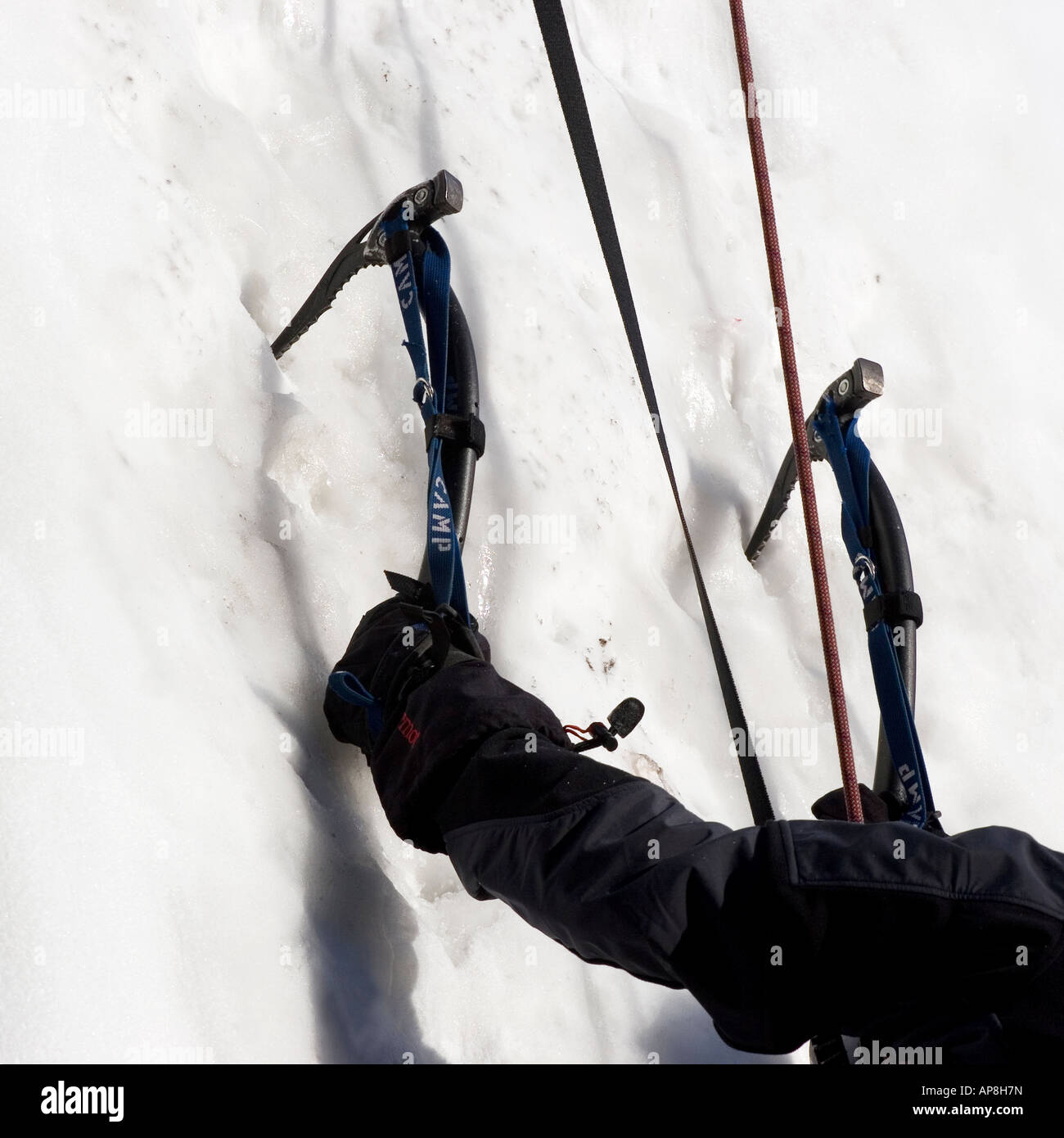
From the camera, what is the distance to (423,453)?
2.04 metres

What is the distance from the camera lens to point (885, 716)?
76.7 inches

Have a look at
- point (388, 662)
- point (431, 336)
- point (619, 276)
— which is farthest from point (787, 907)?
point (619, 276)

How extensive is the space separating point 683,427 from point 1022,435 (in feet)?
3.65

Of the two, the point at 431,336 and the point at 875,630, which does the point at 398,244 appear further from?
the point at 875,630

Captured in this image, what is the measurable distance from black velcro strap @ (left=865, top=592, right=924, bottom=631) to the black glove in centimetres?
87

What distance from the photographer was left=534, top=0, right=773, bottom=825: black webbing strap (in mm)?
2037

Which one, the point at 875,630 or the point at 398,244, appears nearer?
the point at 398,244

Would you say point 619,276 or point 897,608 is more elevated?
point 619,276

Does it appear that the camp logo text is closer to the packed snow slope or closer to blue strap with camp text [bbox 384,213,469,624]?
→ the packed snow slope

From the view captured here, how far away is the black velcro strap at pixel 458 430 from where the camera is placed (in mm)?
1688

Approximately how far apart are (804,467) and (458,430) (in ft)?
2.02

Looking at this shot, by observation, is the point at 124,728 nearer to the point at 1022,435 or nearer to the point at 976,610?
the point at 976,610

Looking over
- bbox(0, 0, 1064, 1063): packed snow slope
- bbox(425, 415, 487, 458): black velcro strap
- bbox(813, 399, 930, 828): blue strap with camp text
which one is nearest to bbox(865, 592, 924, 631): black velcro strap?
bbox(813, 399, 930, 828): blue strap with camp text
